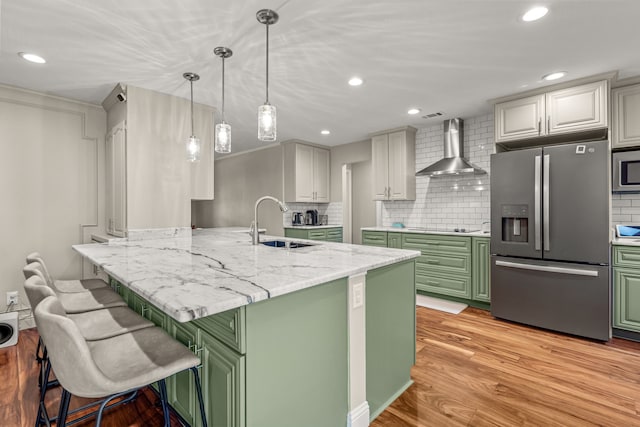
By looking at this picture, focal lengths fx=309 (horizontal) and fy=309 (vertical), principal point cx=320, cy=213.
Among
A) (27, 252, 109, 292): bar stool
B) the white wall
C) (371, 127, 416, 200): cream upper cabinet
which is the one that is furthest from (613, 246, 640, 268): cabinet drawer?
the white wall

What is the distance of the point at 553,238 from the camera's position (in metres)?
2.93

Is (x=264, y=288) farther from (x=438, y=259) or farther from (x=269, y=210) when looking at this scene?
(x=269, y=210)

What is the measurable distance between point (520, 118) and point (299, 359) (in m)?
3.34

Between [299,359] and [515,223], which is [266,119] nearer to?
[299,359]

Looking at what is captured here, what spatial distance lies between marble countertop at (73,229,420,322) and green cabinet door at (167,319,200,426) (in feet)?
0.92

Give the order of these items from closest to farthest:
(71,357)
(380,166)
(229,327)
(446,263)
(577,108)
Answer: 1. (71,357)
2. (229,327)
3. (577,108)
4. (446,263)
5. (380,166)

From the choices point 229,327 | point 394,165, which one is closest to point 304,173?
point 394,165

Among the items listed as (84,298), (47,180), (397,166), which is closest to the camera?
(84,298)

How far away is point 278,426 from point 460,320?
2670 millimetres

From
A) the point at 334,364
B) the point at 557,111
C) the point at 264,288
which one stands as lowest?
the point at 334,364

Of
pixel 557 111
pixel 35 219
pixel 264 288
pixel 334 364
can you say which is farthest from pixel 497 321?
pixel 35 219

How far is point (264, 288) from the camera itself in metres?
1.15

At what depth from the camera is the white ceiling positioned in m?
1.93

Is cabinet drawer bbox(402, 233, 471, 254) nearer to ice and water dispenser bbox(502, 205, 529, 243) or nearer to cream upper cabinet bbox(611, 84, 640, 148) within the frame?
ice and water dispenser bbox(502, 205, 529, 243)
